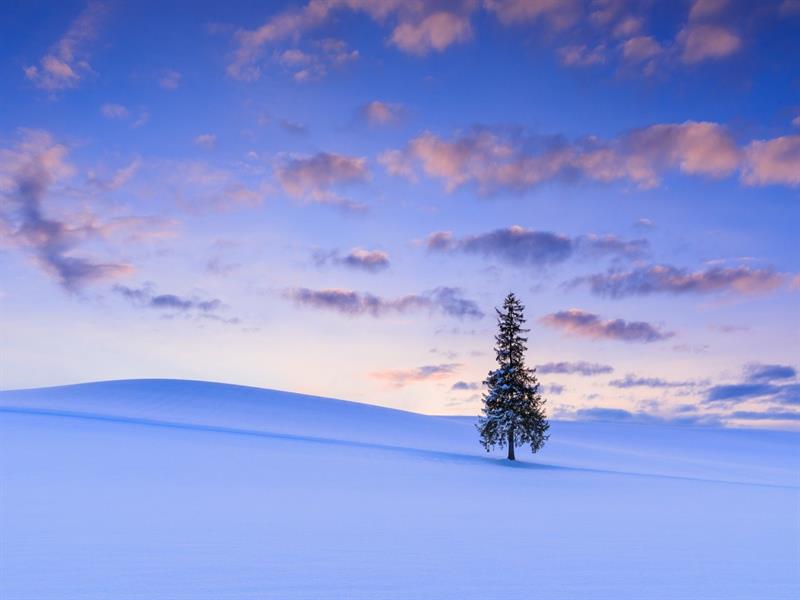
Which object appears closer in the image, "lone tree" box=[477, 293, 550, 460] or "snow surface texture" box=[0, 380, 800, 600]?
"snow surface texture" box=[0, 380, 800, 600]

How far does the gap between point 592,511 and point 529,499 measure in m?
3.06

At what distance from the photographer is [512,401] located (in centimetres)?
4106

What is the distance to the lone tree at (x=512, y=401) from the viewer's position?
4088 centimetres

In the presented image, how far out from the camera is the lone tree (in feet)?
134

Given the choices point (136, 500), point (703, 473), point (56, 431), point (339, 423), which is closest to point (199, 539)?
point (136, 500)

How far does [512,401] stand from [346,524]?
83.8 feet

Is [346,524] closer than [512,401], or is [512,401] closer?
[346,524]

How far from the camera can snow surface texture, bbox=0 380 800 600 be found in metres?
10.9

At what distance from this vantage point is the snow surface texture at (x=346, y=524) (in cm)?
1092

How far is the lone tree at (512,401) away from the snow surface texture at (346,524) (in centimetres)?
268

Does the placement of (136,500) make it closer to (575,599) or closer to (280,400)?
(575,599)

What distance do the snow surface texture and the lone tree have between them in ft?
8.81

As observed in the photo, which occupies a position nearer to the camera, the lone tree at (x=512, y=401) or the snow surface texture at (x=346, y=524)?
the snow surface texture at (x=346, y=524)

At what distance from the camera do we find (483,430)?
41531mm
